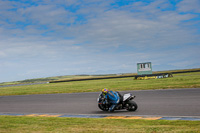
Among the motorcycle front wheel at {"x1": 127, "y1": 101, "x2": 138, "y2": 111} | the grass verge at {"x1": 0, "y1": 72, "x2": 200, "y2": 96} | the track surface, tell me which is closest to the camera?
the track surface

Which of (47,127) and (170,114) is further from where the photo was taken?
(170,114)

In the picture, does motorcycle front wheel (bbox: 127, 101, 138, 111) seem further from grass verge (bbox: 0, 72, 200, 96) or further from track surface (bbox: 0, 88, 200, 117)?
grass verge (bbox: 0, 72, 200, 96)

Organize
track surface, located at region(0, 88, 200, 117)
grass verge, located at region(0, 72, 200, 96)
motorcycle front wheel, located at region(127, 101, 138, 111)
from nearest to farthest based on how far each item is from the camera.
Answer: track surface, located at region(0, 88, 200, 117) < motorcycle front wheel, located at region(127, 101, 138, 111) < grass verge, located at region(0, 72, 200, 96)

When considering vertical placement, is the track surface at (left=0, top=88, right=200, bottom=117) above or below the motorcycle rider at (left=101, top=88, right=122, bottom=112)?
below

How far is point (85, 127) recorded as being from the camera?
8367 mm

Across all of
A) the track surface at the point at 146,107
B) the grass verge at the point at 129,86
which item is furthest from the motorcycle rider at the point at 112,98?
the grass verge at the point at 129,86

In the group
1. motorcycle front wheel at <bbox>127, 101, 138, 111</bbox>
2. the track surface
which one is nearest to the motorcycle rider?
the track surface

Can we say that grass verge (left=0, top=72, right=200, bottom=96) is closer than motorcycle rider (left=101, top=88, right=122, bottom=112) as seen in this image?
No

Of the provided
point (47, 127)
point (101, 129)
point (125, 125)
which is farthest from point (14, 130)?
point (125, 125)

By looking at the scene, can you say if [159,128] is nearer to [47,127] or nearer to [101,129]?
[101,129]

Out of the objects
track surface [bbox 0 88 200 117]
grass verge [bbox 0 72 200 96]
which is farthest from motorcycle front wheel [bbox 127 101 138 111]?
grass verge [bbox 0 72 200 96]

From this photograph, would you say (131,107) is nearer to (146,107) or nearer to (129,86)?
(146,107)

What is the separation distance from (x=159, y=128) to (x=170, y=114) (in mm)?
3117

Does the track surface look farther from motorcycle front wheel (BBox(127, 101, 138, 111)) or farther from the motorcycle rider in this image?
the motorcycle rider
